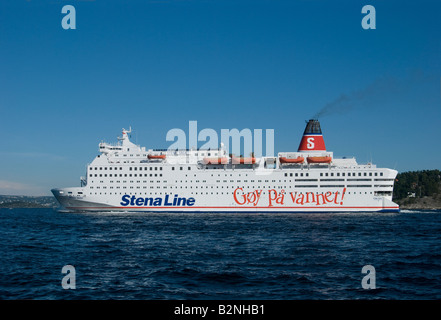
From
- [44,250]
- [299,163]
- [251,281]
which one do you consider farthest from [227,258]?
[299,163]

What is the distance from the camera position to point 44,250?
1795cm

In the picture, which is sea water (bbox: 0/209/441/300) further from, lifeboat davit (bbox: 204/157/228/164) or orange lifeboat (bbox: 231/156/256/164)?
lifeboat davit (bbox: 204/157/228/164)

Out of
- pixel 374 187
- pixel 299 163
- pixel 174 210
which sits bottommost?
pixel 174 210

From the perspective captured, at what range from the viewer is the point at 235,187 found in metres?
44.1

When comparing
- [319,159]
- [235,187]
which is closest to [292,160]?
[319,159]

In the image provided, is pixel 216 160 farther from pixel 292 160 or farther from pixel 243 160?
pixel 292 160

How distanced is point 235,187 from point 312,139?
14.0 m

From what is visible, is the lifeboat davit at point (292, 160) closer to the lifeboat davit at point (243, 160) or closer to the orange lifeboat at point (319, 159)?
the orange lifeboat at point (319, 159)

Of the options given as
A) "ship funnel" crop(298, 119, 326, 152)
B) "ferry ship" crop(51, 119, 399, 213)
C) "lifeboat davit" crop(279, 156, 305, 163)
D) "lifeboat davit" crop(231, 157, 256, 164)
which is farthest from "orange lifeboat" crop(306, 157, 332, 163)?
"lifeboat davit" crop(231, 157, 256, 164)

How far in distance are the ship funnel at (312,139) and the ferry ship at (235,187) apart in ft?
12.3

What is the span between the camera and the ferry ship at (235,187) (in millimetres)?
43781
